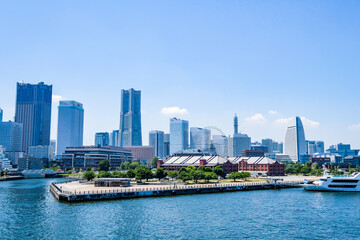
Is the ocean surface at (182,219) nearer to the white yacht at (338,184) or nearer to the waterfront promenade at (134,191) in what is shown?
the waterfront promenade at (134,191)

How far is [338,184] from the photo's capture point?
12769 cm

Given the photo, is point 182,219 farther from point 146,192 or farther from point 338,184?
point 338,184

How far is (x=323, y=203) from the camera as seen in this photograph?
96750 millimetres

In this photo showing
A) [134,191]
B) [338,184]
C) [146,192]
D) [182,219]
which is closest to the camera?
[182,219]

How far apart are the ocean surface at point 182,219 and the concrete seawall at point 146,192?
490cm

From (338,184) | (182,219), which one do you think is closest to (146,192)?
(182,219)

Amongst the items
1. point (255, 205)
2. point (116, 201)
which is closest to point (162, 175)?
point (116, 201)

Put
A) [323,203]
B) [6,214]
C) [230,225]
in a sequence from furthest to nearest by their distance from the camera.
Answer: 1. [323,203]
2. [6,214]
3. [230,225]

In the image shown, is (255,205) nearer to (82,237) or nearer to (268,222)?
(268,222)

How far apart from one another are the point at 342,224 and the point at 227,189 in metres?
62.7

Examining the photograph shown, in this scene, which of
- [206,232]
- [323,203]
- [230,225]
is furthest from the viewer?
[323,203]

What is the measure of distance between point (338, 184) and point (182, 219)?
8139cm

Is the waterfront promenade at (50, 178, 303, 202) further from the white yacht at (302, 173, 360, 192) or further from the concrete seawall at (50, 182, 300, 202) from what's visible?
the white yacht at (302, 173, 360, 192)

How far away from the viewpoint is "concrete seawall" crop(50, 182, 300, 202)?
326 ft
